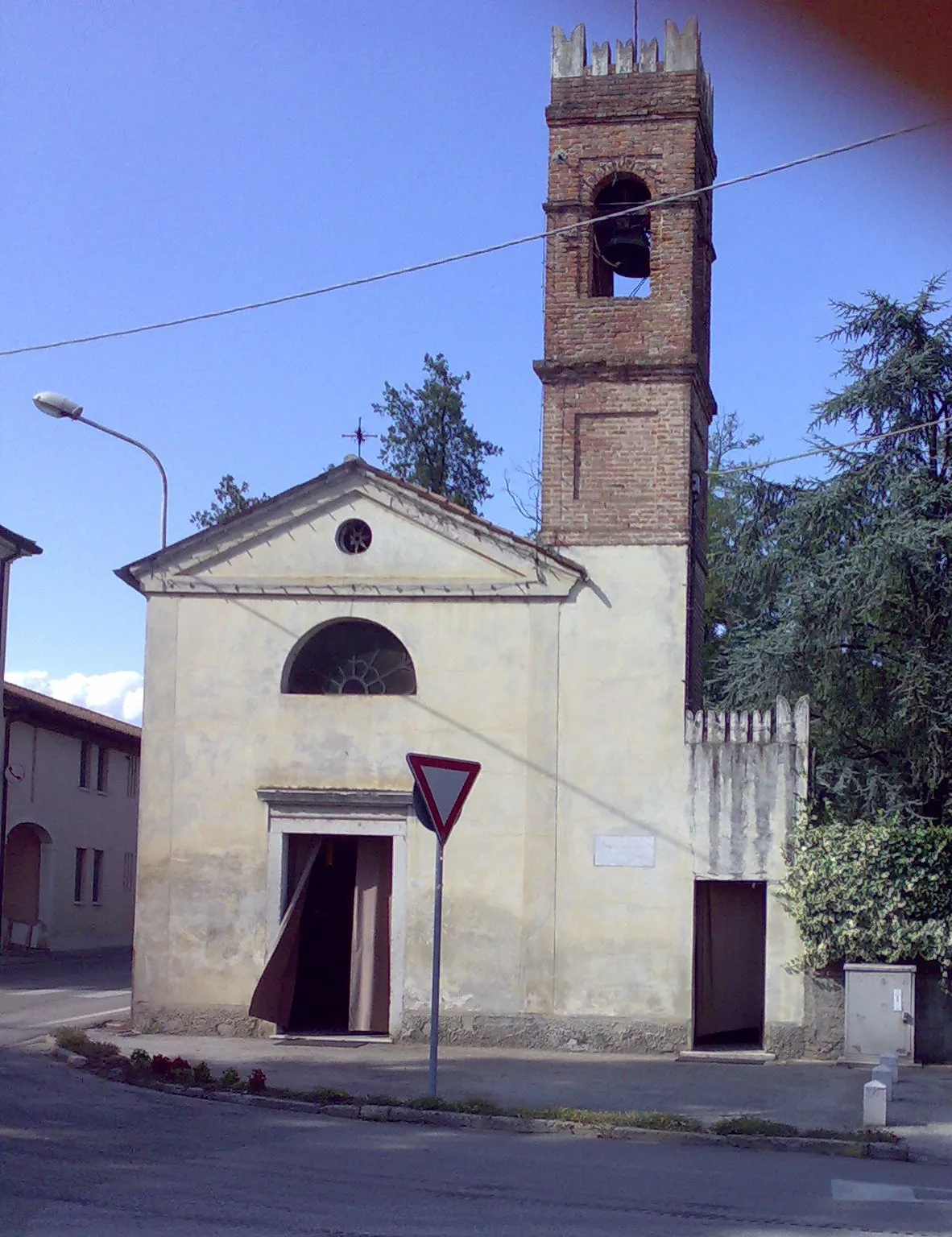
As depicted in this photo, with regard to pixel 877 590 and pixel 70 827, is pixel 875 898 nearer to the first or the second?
pixel 877 590

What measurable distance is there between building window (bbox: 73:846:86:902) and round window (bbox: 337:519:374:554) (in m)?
24.8

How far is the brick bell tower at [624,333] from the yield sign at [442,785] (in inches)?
205

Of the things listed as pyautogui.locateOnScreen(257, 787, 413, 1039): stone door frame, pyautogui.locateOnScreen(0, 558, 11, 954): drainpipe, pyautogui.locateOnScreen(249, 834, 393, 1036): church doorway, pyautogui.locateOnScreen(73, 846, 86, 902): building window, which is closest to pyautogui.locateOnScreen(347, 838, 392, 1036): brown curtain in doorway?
pyautogui.locateOnScreen(249, 834, 393, 1036): church doorway

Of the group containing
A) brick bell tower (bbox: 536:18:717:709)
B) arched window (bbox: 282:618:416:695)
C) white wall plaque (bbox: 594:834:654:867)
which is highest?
brick bell tower (bbox: 536:18:717:709)

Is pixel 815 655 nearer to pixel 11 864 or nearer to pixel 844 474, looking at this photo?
pixel 844 474

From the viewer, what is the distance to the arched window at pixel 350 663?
18.7 metres

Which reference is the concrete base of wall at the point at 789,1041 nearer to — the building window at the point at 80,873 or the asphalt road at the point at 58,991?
the asphalt road at the point at 58,991

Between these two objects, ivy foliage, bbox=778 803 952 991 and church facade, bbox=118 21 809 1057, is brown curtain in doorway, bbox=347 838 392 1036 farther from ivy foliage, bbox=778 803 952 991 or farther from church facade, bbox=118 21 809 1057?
ivy foliage, bbox=778 803 952 991

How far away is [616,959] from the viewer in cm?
1764

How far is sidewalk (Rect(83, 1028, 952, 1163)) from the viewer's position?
13266 millimetres

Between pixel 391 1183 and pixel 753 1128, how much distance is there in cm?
366

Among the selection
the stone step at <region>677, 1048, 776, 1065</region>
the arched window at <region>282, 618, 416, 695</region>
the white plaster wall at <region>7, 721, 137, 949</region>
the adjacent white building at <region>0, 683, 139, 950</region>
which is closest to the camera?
the stone step at <region>677, 1048, 776, 1065</region>

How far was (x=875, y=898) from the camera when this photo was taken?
16.9m

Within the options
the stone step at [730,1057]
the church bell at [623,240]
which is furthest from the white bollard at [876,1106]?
the church bell at [623,240]
